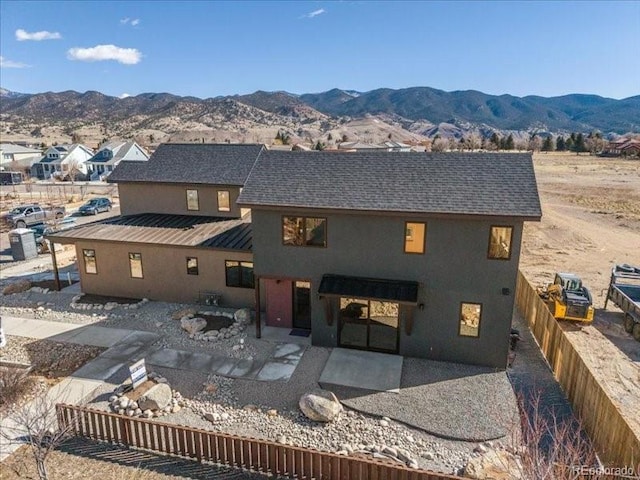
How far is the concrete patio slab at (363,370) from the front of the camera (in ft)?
42.2

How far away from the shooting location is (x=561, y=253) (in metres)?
29.0

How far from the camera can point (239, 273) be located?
18.4 metres

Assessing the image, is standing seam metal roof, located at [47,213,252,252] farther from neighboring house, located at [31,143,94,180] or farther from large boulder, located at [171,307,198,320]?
neighboring house, located at [31,143,94,180]

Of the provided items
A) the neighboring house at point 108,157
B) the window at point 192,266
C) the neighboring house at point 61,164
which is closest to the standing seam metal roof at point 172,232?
the window at point 192,266

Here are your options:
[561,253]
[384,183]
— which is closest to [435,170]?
[384,183]

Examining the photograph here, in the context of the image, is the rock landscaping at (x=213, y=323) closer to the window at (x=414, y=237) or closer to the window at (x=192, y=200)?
the window at (x=192, y=200)

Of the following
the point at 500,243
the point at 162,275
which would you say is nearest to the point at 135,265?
the point at 162,275

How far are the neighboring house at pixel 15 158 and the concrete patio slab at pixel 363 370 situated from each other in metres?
88.2

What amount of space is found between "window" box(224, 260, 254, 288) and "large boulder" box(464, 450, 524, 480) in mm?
11643

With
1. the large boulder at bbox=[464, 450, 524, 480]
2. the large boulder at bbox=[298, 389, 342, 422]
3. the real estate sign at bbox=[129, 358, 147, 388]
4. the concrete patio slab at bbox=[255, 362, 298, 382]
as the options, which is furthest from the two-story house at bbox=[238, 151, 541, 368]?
the real estate sign at bbox=[129, 358, 147, 388]

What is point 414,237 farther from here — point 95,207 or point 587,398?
point 95,207

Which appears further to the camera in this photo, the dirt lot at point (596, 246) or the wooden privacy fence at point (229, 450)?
the dirt lot at point (596, 246)

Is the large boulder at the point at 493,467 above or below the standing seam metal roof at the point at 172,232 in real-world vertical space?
below

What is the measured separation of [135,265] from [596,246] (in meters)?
31.8
